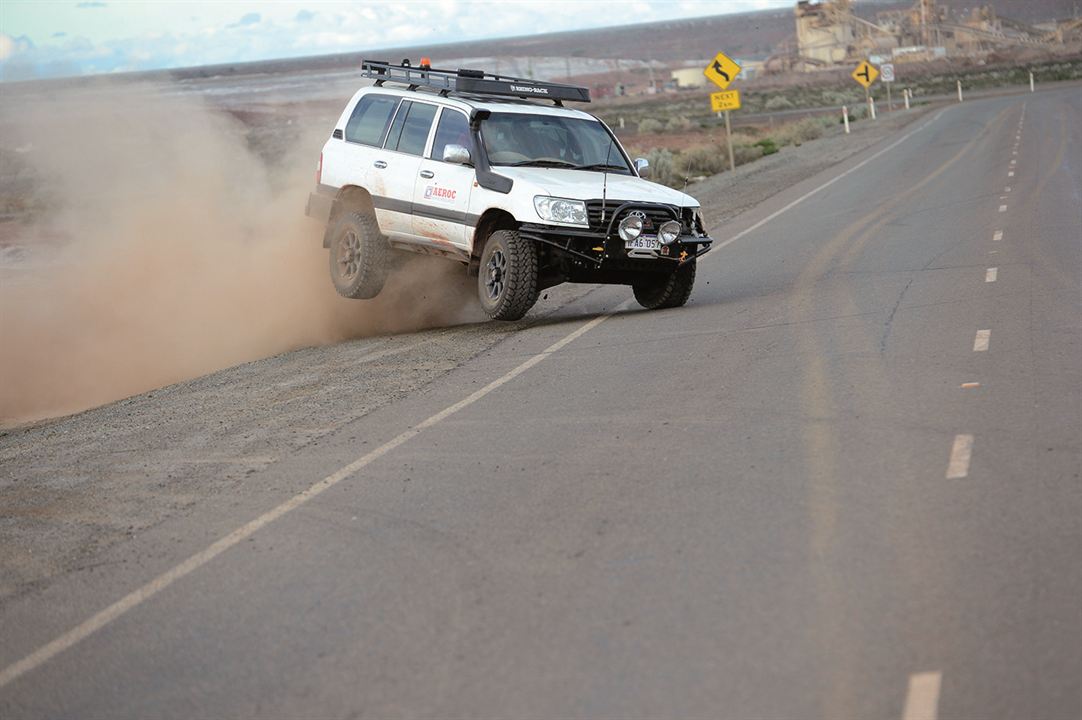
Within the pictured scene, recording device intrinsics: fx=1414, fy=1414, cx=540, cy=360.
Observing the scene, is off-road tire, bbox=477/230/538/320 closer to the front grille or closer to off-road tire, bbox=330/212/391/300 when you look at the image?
the front grille

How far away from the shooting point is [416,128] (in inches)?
559

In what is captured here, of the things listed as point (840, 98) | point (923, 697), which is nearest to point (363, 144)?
point (923, 697)

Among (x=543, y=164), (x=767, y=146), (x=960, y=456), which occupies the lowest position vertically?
(x=767, y=146)

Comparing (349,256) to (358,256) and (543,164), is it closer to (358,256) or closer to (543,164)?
(358,256)

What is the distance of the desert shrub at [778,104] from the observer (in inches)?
4005

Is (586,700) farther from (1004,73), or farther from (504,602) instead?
(1004,73)

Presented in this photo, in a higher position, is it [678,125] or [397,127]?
[397,127]

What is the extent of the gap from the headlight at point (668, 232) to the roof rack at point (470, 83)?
1.91 m

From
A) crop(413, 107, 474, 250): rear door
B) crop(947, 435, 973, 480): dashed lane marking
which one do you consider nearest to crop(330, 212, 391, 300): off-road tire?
crop(413, 107, 474, 250): rear door

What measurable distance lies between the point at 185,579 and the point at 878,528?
10.2 feet

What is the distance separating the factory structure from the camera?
5994 inches

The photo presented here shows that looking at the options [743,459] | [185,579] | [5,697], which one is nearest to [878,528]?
[743,459]

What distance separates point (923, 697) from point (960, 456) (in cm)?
310

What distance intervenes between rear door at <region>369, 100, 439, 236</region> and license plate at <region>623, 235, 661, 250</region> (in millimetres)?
2361
